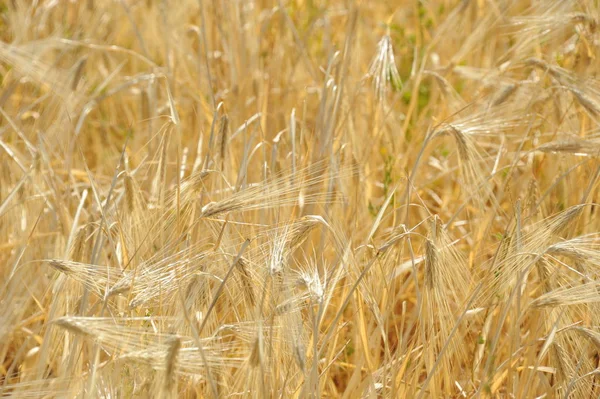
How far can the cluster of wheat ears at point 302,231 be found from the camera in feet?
3.98

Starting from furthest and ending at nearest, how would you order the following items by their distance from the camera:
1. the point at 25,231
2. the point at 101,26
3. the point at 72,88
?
the point at 101,26 → the point at 72,88 → the point at 25,231

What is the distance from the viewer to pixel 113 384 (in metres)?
1.13

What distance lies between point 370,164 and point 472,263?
21.3 inches

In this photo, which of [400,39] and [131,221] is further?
[400,39]

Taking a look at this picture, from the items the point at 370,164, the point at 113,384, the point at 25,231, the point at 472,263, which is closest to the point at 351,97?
the point at 370,164

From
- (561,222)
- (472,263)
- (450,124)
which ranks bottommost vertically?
(472,263)

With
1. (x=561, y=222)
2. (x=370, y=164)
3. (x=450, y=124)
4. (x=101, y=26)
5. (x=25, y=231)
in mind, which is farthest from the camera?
(x=101, y=26)

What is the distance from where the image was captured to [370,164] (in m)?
2.13

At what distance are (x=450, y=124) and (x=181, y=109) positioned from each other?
3.73 ft

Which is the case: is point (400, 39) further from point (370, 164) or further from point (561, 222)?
point (561, 222)

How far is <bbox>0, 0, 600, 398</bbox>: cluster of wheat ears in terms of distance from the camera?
3.98 feet

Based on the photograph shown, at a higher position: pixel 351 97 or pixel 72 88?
pixel 72 88

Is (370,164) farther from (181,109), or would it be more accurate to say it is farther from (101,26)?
(101,26)

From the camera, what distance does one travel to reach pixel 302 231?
1325 millimetres
